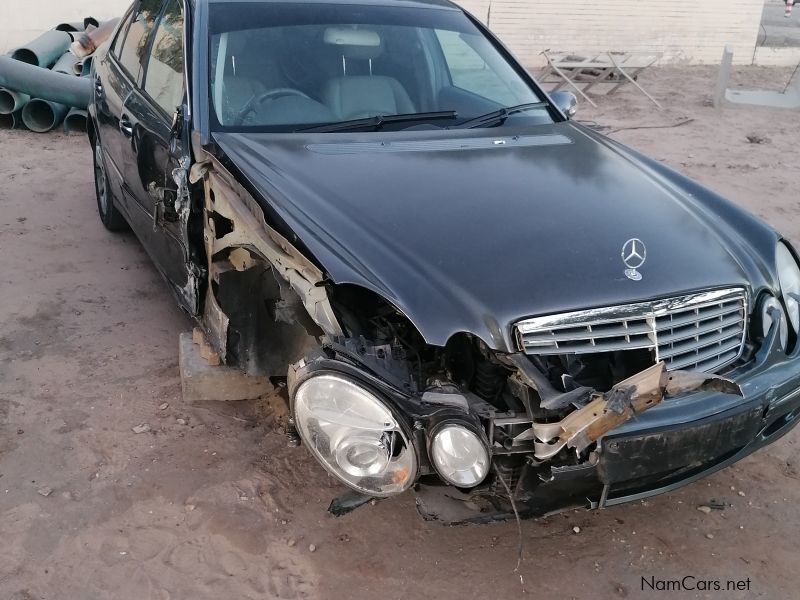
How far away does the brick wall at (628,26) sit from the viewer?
39.9 ft

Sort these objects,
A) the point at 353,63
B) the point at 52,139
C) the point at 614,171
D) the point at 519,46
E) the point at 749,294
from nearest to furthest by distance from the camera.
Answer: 1. the point at 749,294
2. the point at 614,171
3. the point at 353,63
4. the point at 52,139
5. the point at 519,46

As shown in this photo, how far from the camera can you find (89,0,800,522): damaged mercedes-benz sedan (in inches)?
82.6

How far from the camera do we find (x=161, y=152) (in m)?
3.32

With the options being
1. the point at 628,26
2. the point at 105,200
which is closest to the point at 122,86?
the point at 105,200

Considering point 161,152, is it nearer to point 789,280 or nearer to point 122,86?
point 122,86

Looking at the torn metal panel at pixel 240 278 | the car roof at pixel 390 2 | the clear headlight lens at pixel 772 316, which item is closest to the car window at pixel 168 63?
the car roof at pixel 390 2

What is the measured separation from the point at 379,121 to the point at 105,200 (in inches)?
98.7

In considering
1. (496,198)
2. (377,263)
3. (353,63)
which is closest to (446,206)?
(496,198)

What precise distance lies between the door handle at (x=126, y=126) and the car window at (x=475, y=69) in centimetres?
158

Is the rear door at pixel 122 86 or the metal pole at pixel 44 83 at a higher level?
the rear door at pixel 122 86

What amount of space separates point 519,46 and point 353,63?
9642 mm

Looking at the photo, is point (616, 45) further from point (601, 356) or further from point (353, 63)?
point (601, 356)

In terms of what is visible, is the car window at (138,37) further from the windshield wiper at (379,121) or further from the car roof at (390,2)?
the windshield wiper at (379,121)

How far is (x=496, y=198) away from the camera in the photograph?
265 cm
